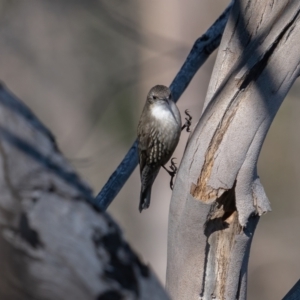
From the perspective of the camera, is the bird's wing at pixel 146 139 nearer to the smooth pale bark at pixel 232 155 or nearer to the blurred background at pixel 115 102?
the smooth pale bark at pixel 232 155

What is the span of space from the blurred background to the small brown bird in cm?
262

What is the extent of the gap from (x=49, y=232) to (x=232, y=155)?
103 cm

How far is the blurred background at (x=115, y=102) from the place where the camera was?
7558 millimetres

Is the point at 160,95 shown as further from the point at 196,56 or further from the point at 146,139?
the point at 196,56

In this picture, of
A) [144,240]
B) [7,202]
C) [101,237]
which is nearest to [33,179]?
[7,202]

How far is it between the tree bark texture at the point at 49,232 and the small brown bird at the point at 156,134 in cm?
241

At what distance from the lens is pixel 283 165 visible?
8922mm

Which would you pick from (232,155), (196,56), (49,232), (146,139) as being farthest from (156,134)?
(49,232)

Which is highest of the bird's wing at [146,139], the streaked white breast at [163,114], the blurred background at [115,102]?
the blurred background at [115,102]

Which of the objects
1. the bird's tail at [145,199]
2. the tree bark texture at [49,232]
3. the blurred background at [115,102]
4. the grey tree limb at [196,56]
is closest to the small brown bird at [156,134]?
the bird's tail at [145,199]

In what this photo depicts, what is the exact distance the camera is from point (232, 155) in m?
2.20

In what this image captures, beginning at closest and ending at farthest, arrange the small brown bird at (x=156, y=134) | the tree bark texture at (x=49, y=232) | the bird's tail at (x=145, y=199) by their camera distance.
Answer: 1. the tree bark texture at (x=49, y=232)
2. the small brown bird at (x=156, y=134)
3. the bird's tail at (x=145, y=199)

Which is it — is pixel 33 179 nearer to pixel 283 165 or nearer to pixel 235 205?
pixel 235 205

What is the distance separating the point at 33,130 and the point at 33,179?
0.12m
